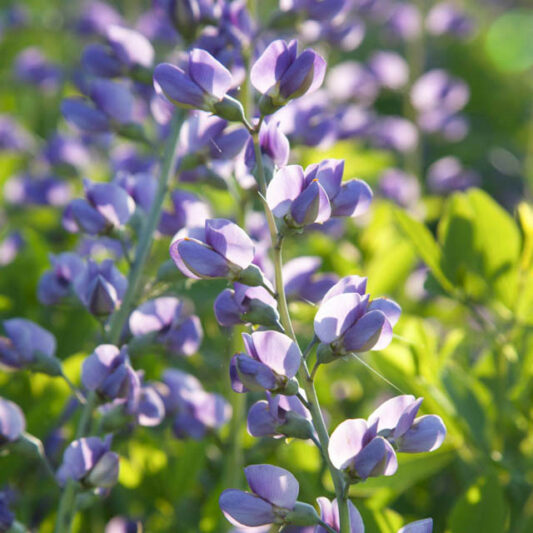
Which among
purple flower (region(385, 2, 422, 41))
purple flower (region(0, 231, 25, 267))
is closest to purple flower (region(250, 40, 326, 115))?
purple flower (region(0, 231, 25, 267))

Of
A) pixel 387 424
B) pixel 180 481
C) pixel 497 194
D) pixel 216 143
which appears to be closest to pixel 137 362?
pixel 180 481

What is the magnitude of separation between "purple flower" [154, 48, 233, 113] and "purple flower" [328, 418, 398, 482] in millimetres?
320

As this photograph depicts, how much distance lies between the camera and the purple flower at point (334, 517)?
26.3 inches

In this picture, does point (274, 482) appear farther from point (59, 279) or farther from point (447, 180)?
point (447, 180)

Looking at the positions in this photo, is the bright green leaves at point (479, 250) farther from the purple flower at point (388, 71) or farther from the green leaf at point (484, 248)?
the purple flower at point (388, 71)

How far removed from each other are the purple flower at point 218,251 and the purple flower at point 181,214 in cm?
27

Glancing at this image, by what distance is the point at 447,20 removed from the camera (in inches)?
95.5

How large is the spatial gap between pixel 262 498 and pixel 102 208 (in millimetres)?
401

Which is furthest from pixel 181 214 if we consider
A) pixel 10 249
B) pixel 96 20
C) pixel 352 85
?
pixel 96 20

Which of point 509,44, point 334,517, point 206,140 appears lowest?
point 509,44

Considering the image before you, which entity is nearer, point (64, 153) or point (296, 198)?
point (296, 198)

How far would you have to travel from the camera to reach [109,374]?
817 mm

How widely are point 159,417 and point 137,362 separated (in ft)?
1.24

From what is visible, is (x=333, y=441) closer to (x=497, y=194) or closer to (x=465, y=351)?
(x=465, y=351)
